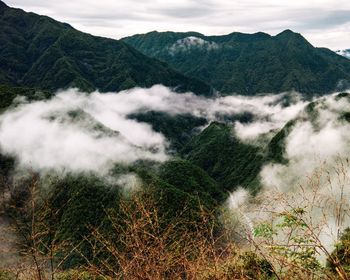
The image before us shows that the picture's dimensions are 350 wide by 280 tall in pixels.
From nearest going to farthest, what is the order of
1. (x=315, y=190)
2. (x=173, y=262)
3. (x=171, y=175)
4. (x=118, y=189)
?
(x=315, y=190) → (x=173, y=262) → (x=118, y=189) → (x=171, y=175)

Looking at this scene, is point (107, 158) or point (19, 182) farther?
point (107, 158)

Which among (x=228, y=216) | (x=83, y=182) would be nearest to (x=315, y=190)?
(x=228, y=216)

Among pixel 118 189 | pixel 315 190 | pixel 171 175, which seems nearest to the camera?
pixel 315 190

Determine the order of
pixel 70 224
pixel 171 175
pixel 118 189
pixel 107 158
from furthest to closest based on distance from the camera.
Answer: pixel 107 158, pixel 171 175, pixel 118 189, pixel 70 224

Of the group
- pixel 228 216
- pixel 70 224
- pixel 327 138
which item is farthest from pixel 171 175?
pixel 228 216

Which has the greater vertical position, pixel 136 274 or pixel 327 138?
pixel 136 274

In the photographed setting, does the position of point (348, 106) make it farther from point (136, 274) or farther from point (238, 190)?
point (136, 274)

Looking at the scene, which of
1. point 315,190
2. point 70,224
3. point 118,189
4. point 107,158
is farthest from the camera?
point 107,158

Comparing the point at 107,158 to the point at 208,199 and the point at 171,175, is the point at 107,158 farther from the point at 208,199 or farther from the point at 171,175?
the point at 208,199

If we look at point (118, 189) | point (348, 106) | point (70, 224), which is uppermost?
point (348, 106)
